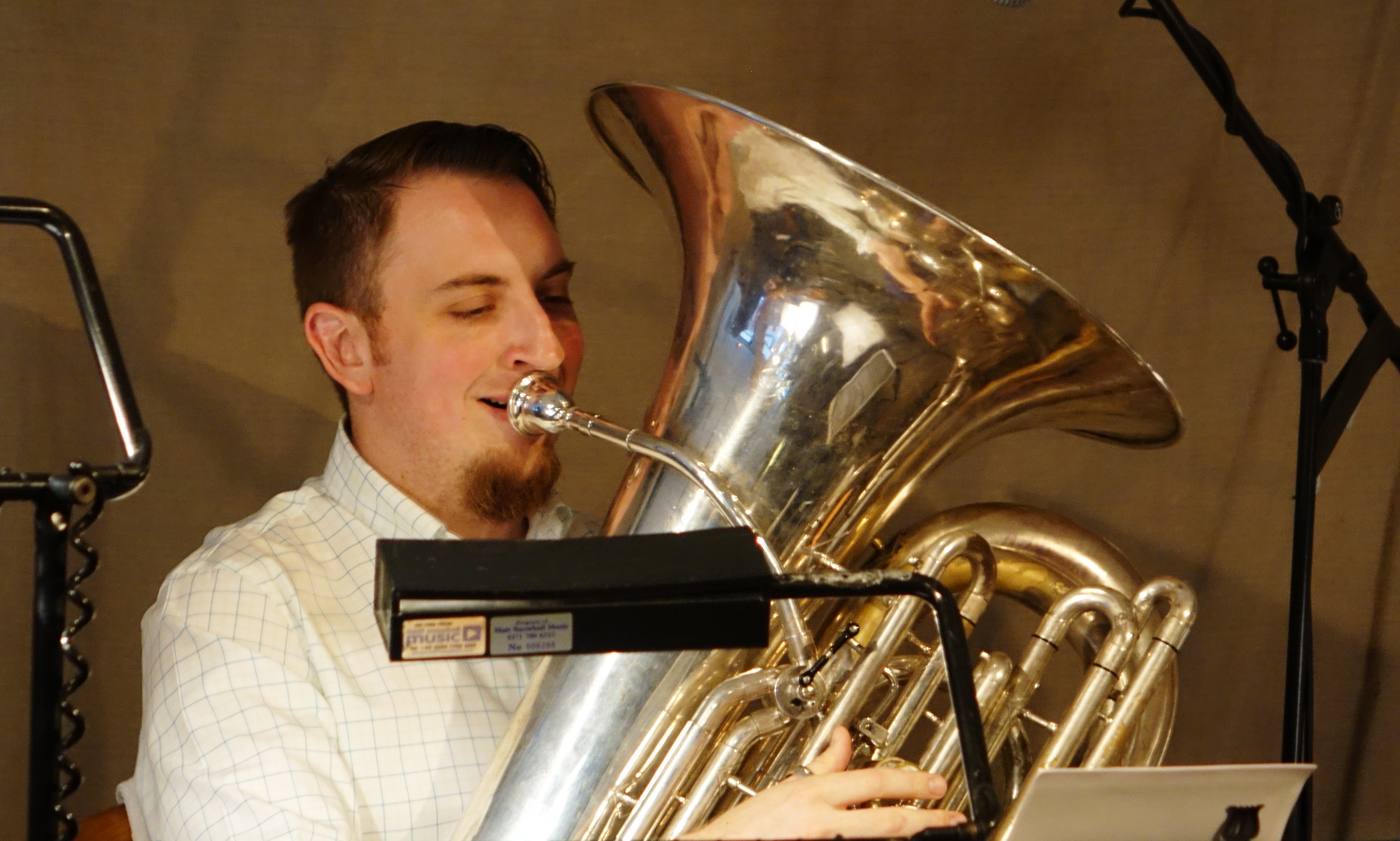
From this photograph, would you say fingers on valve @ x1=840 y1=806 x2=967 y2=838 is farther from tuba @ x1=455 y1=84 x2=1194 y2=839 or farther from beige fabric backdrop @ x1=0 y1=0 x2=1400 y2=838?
beige fabric backdrop @ x1=0 y1=0 x2=1400 y2=838

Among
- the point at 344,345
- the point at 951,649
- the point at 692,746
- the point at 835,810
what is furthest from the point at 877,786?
the point at 344,345

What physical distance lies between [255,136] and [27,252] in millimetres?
320

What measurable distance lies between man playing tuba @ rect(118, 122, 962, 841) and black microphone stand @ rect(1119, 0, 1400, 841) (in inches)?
24.4

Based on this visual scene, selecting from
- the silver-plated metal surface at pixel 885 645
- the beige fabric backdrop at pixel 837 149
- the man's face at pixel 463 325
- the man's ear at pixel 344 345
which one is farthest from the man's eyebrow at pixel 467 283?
the beige fabric backdrop at pixel 837 149

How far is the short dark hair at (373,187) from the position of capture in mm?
1278

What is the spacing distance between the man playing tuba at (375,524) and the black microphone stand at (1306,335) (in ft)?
2.04

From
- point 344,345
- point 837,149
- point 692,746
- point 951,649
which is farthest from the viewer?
point 837,149

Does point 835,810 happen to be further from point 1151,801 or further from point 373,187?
point 373,187

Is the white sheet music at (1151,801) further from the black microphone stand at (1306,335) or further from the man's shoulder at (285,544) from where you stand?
the man's shoulder at (285,544)

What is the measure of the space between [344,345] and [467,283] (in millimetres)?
173

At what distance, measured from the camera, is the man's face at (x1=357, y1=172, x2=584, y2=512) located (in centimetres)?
121

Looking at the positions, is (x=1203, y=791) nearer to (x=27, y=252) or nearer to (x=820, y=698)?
(x=820, y=698)

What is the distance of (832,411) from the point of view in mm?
974

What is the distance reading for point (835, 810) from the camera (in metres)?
0.81
